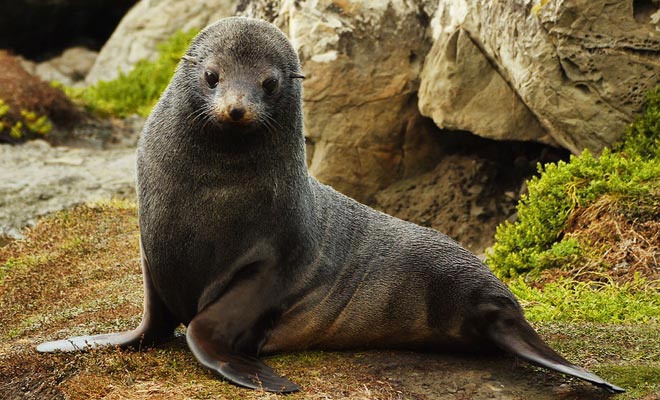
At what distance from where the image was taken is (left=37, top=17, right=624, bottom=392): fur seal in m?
5.06

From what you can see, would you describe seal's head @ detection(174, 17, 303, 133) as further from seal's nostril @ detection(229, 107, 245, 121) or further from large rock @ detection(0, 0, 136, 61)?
large rock @ detection(0, 0, 136, 61)

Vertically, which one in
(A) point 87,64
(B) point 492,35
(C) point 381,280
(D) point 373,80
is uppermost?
(B) point 492,35

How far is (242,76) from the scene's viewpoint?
5043 mm

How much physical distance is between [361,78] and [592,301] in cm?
426

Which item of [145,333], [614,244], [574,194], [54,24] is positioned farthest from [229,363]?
[54,24]

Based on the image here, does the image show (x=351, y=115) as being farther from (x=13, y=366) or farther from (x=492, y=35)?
(x=13, y=366)

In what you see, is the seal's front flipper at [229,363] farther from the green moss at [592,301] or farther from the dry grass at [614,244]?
the dry grass at [614,244]

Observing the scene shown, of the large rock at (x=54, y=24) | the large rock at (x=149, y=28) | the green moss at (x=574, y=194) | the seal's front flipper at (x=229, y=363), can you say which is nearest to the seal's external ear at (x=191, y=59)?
the seal's front flipper at (x=229, y=363)

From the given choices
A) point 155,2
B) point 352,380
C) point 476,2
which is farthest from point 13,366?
point 155,2

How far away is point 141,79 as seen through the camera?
1652 cm

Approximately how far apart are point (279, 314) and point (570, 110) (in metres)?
4.11

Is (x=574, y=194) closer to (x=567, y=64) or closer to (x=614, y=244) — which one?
(x=614, y=244)

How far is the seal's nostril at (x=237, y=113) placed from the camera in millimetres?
4793

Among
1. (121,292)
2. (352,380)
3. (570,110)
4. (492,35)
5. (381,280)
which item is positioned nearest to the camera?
(352,380)
